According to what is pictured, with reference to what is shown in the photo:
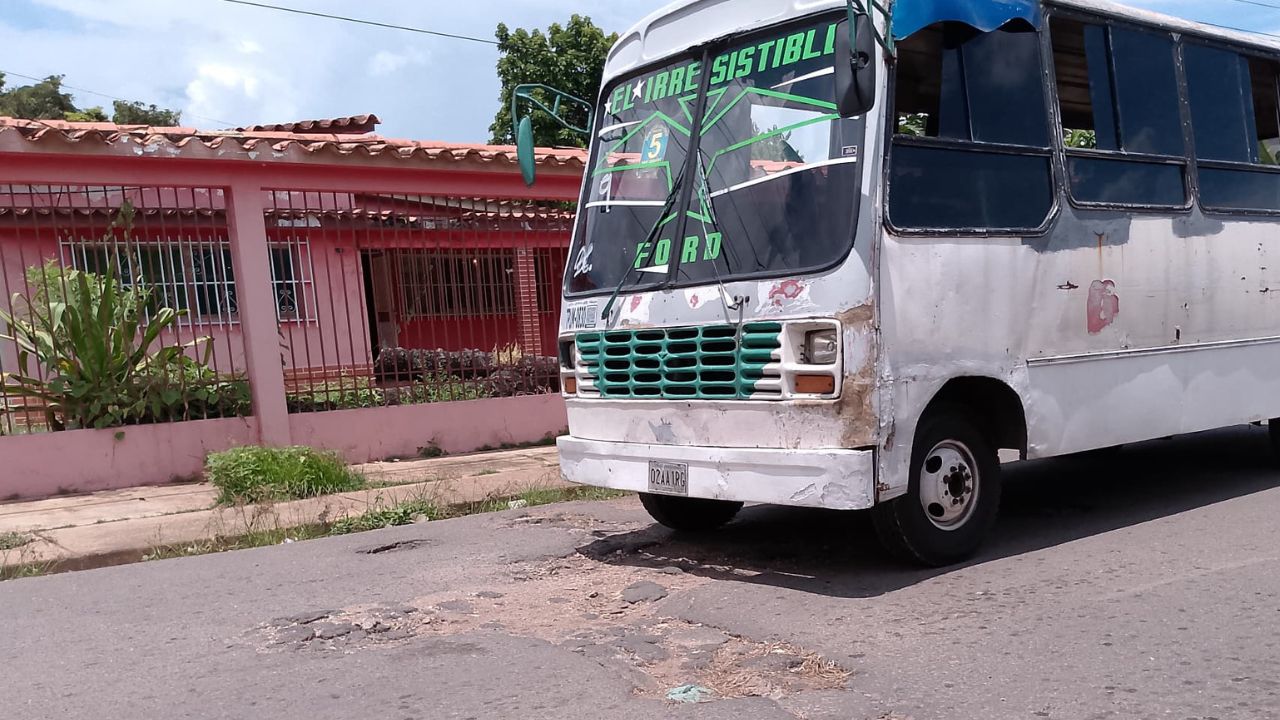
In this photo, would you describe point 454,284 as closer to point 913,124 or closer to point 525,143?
point 525,143

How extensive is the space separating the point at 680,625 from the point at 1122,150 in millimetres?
3804

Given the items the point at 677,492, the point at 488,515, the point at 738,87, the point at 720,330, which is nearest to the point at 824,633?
the point at 677,492

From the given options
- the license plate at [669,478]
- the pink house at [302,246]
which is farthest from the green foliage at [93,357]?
the license plate at [669,478]

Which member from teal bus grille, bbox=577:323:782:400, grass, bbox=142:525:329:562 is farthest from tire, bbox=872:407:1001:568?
grass, bbox=142:525:329:562

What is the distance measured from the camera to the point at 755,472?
4922 mm

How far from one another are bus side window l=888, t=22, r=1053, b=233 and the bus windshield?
329 mm

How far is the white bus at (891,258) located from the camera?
189 inches

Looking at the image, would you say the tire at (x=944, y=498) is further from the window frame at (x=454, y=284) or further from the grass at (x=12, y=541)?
the window frame at (x=454, y=284)

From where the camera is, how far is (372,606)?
4.99 meters

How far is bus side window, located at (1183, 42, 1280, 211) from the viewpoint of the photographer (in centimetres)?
659

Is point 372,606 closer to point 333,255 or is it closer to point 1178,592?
point 1178,592

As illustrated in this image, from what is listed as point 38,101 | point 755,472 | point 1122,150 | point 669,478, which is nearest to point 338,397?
point 669,478

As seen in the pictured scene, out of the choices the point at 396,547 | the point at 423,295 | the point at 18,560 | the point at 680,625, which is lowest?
the point at 680,625

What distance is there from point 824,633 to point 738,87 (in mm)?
2707
